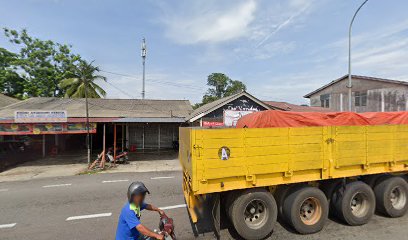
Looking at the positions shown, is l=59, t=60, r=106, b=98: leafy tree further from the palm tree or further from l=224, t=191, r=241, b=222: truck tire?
l=224, t=191, r=241, b=222: truck tire

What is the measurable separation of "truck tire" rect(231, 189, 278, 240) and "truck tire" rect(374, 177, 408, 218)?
2.86m

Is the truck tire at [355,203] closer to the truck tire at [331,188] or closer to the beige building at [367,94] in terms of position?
the truck tire at [331,188]

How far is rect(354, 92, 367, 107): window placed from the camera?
86.8ft

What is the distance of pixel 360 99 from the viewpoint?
26969 millimetres

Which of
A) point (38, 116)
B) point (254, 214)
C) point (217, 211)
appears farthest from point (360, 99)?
point (38, 116)

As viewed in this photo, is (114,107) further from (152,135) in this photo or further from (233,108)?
(233,108)

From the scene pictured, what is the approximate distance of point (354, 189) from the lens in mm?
5121

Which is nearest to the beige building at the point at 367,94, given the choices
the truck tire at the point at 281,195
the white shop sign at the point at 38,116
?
the truck tire at the point at 281,195

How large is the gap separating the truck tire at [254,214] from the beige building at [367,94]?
2637 cm

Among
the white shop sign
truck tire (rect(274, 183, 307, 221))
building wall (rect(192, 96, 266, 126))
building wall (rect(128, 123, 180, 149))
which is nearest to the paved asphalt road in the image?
truck tire (rect(274, 183, 307, 221))

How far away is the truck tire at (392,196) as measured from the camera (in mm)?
5398

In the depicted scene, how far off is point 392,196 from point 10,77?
134ft

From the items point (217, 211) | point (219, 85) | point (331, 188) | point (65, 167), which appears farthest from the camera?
point (219, 85)

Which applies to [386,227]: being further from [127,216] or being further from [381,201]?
[127,216]
